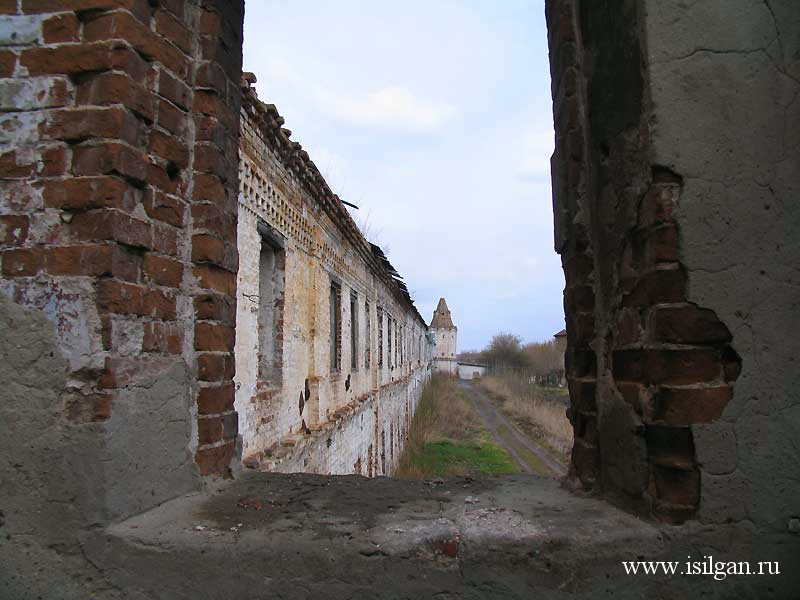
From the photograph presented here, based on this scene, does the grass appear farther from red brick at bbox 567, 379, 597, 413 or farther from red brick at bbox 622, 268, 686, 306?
red brick at bbox 622, 268, 686, 306

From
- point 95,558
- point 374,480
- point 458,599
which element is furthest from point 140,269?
point 458,599

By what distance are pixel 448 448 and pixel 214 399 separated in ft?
55.6

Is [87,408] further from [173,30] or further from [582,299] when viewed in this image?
[582,299]

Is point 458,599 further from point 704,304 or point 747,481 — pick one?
→ point 704,304

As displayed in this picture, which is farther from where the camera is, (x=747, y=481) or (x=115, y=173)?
(x=115, y=173)

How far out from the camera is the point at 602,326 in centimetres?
217

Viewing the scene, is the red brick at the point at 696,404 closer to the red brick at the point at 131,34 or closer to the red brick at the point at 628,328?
the red brick at the point at 628,328

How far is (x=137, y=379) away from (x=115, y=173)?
703 millimetres

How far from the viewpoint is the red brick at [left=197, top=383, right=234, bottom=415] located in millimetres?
2238

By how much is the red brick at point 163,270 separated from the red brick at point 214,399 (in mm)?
444

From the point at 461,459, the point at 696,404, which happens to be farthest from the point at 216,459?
the point at 461,459

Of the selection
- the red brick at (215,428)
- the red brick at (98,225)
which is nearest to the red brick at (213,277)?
the red brick at (98,225)

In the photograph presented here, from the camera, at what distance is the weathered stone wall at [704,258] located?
5.63 ft

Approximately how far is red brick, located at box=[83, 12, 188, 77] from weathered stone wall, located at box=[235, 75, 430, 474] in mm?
2459
